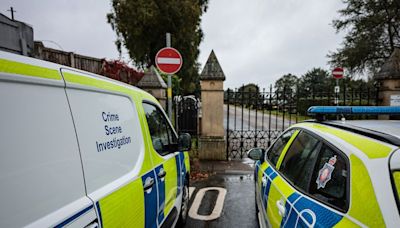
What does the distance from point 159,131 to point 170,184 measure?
638 mm

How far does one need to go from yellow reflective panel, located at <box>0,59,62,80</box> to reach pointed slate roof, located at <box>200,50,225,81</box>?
5386 mm

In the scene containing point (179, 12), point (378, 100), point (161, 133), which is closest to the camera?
point (161, 133)

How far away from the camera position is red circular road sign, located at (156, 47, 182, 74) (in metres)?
4.65

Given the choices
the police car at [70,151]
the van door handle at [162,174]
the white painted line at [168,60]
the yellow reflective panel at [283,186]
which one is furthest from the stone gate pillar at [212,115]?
the police car at [70,151]

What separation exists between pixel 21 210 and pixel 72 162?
299 mm

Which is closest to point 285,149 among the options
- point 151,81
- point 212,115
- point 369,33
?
point 212,115

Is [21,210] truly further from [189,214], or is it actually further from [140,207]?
[189,214]

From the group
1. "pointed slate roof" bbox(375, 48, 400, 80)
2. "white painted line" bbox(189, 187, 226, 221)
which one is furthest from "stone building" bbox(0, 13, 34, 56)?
"pointed slate roof" bbox(375, 48, 400, 80)

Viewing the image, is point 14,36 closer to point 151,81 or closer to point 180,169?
point 180,169

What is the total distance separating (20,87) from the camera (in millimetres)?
933

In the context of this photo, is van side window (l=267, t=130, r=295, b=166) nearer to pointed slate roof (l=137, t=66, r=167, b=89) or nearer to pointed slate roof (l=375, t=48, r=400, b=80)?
pointed slate roof (l=137, t=66, r=167, b=89)

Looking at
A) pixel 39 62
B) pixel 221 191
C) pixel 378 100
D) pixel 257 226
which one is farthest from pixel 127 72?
pixel 378 100

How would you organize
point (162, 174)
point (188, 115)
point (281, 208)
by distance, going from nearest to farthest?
point (281, 208), point (162, 174), point (188, 115)

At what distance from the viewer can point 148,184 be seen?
186cm
